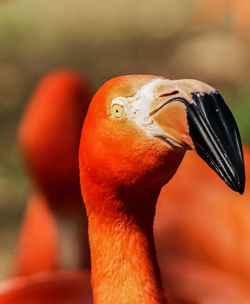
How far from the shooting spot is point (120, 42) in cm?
570

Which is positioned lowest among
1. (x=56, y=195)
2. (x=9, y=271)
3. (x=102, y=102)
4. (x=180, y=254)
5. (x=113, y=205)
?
(x=9, y=271)

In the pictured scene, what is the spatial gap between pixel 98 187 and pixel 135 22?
16.3 feet

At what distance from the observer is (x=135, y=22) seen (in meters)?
5.89

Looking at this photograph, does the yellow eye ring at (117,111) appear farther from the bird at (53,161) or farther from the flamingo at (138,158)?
the bird at (53,161)

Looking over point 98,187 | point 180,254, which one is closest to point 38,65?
point 180,254

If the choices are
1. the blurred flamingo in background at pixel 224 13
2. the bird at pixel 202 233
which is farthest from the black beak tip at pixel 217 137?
the blurred flamingo in background at pixel 224 13

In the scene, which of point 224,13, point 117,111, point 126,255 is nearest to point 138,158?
point 117,111

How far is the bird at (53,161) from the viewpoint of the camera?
7.09ft

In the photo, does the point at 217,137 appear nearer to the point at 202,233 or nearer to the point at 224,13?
the point at 202,233

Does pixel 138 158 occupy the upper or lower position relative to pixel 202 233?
upper

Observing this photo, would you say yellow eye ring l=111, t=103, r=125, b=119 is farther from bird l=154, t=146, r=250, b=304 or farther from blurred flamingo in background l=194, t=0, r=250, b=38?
blurred flamingo in background l=194, t=0, r=250, b=38

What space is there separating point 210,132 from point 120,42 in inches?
191

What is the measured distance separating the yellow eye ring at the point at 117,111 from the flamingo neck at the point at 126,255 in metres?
0.19

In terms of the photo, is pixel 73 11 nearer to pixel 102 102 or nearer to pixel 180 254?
pixel 180 254
